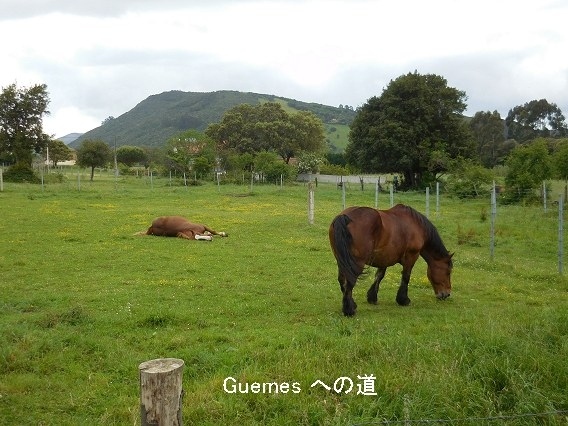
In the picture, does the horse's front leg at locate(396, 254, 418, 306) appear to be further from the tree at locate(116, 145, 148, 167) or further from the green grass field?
the tree at locate(116, 145, 148, 167)

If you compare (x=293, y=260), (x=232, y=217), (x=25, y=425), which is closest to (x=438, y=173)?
(x=232, y=217)

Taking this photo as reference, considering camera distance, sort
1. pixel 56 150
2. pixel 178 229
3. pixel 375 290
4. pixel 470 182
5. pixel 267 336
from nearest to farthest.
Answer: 1. pixel 267 336
2. pixel 375 290
3. pixel 178 229
4. pixel 470 182
5. pixel 56 150

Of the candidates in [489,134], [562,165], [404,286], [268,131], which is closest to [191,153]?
[268,131]

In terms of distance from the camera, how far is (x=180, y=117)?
145 meters

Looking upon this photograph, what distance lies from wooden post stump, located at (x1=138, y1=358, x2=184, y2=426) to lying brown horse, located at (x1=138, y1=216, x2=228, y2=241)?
12.7 m

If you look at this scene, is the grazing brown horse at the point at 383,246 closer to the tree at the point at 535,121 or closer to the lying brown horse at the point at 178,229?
the lying brown horse at the point at 178,229

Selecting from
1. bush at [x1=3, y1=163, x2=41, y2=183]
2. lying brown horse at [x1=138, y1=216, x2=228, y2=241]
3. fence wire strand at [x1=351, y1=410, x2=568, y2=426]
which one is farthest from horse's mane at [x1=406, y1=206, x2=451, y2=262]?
bush at [x1=3, y1=163, x2=41, y2=183]

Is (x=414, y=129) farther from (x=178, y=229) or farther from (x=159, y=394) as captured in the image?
(x=159, y=394)

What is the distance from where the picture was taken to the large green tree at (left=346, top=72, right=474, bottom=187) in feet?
139

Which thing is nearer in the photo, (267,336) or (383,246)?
(267,336)

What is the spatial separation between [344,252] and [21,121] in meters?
46.4

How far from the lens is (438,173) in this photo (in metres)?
44.7

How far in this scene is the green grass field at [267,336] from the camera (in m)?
4.67

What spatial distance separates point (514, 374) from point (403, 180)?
144 feet
